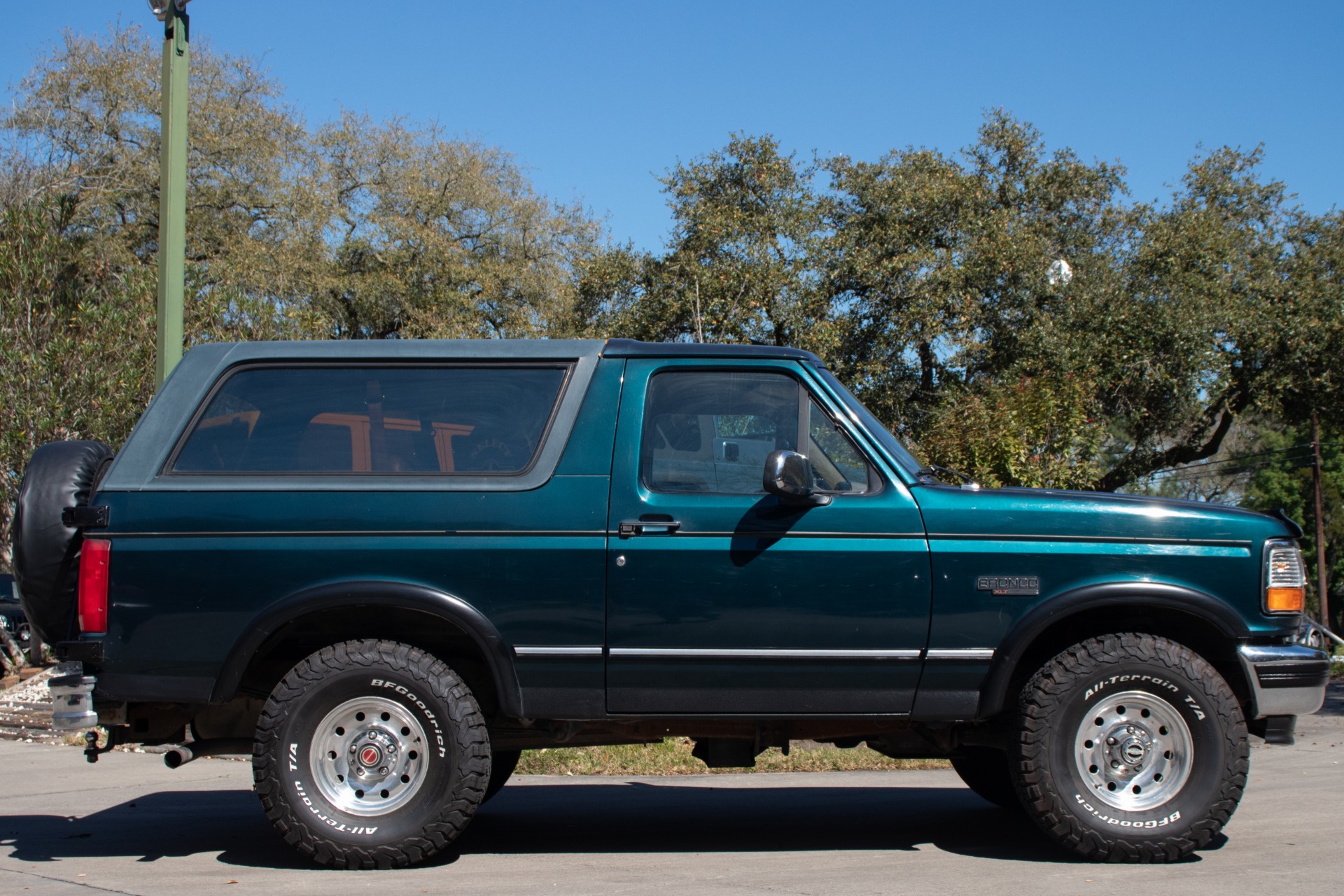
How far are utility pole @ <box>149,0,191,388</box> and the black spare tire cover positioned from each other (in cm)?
266

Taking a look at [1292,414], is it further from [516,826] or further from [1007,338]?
[516,826]

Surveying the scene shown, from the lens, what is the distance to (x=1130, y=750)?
4.67m

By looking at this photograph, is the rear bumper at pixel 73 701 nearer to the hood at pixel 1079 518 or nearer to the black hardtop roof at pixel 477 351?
the black hardtop roof at pixel 477 351

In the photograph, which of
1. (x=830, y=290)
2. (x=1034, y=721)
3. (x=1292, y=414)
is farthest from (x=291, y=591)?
(x=1292, y=414)

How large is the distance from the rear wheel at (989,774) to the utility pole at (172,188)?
536cm

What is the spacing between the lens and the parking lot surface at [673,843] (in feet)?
14.5

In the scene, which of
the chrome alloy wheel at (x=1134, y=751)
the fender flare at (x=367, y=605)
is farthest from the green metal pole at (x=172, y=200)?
the chrome alloy wheel at (x=1134, y=751)

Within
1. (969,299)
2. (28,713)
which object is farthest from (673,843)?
(969,299)

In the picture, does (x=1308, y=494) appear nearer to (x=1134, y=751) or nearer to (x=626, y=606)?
(x=1134, y=751)

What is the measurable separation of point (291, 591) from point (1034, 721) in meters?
3.06

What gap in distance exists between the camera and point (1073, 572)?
463 cm

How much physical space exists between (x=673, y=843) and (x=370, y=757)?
4.95ft

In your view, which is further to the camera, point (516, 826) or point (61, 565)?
point (516, 826)

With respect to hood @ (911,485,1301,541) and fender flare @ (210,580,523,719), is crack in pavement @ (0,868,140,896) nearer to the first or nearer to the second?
fender flare @ (210,580,523,719)
